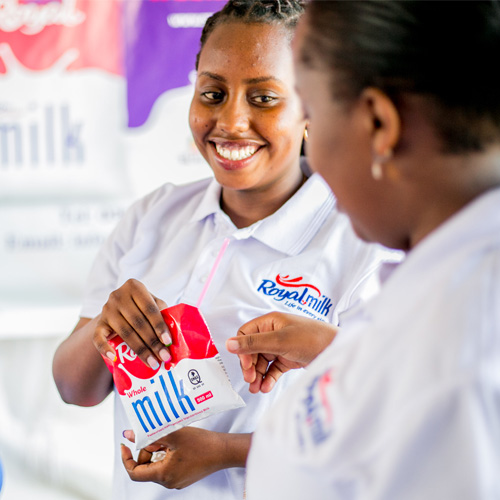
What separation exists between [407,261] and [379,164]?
9cm

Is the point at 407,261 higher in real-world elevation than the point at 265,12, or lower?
lower

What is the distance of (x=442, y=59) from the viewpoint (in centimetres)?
52

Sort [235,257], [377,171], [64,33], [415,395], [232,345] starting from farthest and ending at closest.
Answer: [64,33]
[235,257]
[232,345]
[377,171]
[415,395]

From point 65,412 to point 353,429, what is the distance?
88.3 inches

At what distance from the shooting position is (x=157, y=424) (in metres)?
0.99

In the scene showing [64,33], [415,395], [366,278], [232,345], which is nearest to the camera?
[415,395]

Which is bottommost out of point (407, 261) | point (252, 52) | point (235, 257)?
point (235, 257)

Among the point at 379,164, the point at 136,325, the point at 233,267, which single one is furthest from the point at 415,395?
the point at 233,267

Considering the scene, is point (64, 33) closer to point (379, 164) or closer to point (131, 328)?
point (131, 328)

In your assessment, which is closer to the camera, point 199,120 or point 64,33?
point 199,120

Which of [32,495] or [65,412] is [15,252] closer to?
[65,412]

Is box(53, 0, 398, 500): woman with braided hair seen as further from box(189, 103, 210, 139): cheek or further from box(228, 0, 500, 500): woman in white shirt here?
box(228, 0, 500, 500): woman in white shirt

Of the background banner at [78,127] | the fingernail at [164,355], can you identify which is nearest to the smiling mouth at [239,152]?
the fingernail at [164,355]

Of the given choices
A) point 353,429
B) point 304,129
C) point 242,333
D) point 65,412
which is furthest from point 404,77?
point 65,412
